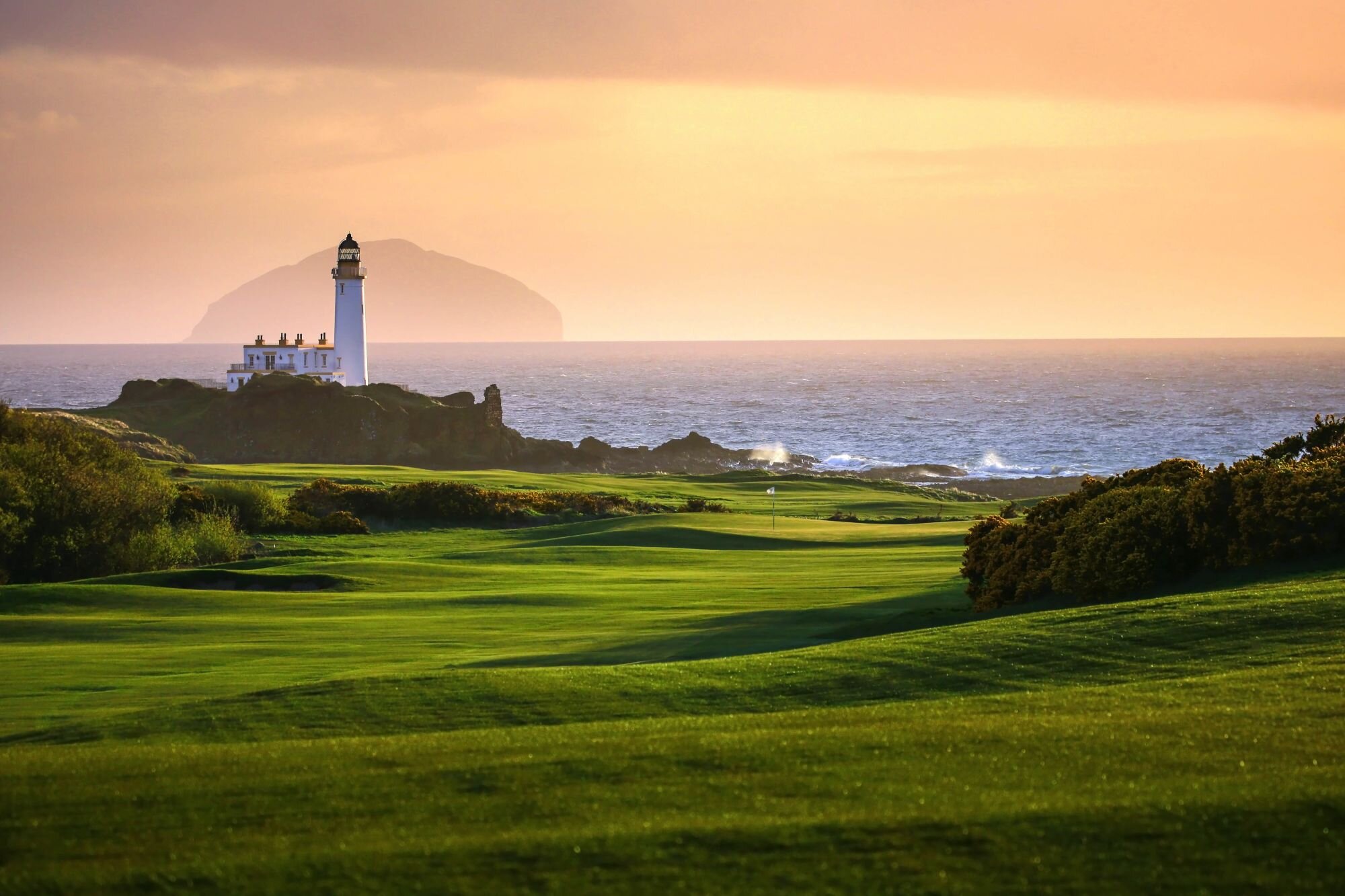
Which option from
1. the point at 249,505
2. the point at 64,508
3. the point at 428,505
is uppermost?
the point at 64,508

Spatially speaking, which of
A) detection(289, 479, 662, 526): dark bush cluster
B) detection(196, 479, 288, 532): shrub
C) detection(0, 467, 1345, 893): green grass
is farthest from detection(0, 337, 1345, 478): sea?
detection(0, 467, 1345, 893): green grass

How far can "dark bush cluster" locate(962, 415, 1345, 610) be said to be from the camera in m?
17.4

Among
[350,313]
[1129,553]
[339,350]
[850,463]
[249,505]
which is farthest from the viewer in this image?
[339,350]

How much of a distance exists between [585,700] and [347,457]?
7843 cm

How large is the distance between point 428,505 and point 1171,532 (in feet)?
104

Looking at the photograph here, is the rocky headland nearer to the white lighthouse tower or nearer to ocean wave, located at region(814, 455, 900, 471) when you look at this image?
ocean wave, located at region(814, 455, 900, 471)

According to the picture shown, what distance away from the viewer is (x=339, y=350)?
10719 cm

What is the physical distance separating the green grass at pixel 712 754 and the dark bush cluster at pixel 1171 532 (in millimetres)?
709

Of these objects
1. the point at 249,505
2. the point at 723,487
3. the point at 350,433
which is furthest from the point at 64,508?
the point at 350,433

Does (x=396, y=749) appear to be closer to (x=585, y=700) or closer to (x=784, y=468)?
(x=585, y=700)

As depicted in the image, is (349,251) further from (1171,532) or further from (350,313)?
(1171,532)

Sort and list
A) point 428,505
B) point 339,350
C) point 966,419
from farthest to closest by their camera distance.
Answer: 1. point 966,419
2. point 339,350
3. point 428,505

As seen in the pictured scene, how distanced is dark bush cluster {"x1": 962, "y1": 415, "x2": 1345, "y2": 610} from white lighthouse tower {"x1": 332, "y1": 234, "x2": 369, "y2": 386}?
89.7 m

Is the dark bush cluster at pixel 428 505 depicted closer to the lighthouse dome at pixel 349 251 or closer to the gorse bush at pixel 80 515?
the gorse bush at pixel 80 515
